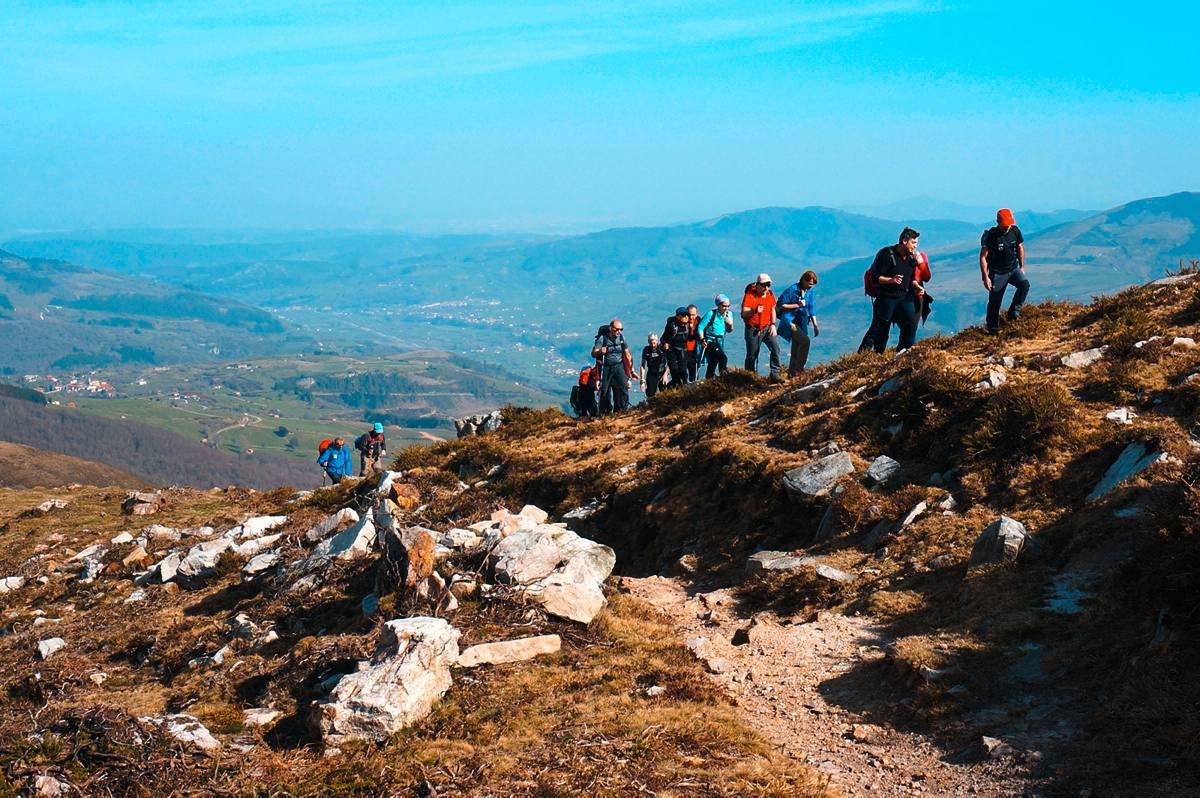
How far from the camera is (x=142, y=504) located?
77.1ft

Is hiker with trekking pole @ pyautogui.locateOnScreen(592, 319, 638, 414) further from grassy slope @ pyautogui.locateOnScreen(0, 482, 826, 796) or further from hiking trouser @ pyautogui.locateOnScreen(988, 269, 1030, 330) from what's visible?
grassy slope @ pyautogui.locateOnScreen(0, 482, 826, 796)

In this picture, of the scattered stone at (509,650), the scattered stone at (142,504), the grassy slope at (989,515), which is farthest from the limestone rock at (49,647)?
the scattered stone at (142,504)

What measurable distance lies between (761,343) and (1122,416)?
388 inches

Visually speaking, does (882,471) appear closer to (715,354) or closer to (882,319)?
(882,319)

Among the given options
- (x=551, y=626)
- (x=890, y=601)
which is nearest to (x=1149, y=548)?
(x=890, y=601)

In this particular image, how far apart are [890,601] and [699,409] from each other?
37.0 ft

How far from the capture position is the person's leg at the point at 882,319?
1731 centimetres

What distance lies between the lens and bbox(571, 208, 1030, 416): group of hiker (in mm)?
16500

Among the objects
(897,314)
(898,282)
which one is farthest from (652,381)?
(898,282)

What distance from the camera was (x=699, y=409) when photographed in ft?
67.6

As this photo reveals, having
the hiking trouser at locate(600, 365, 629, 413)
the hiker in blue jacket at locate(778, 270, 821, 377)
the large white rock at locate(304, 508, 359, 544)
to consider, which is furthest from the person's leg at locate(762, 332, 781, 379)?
the large white rock at locate(304, 508, 359, 544)

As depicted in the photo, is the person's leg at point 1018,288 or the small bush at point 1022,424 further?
the person's leg at point 1018,288

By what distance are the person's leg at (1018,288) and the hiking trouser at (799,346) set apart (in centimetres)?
411

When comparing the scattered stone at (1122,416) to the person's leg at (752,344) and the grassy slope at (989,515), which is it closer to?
the grassy slope at (989,515)
